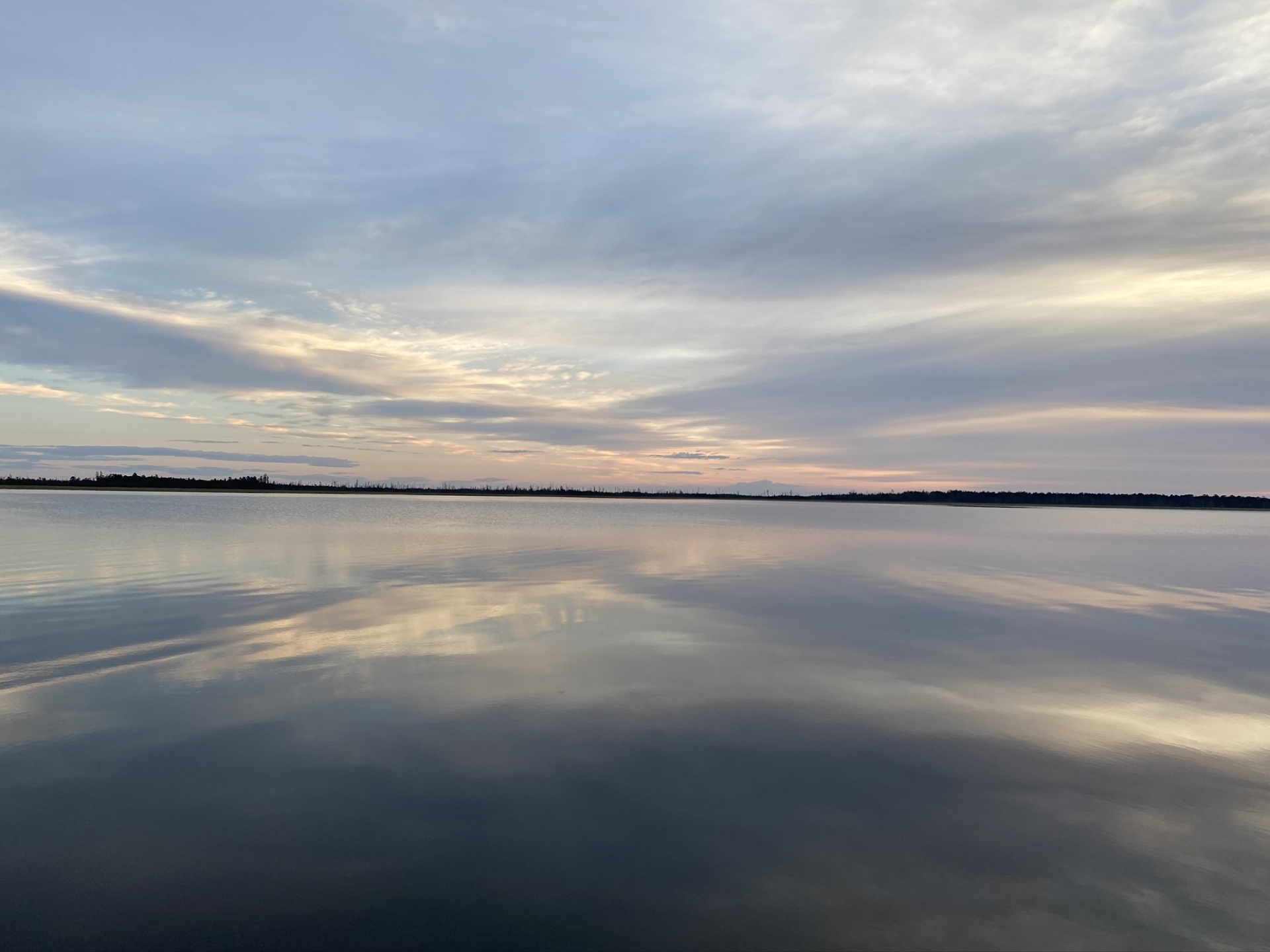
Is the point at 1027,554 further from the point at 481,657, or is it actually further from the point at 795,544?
the point at 481,657

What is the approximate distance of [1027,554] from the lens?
101 feet

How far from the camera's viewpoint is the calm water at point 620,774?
4.39 meters

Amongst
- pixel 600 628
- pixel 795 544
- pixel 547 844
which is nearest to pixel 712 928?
pixel 547 844

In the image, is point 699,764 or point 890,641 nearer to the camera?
point 699,764

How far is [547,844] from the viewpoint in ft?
16.9

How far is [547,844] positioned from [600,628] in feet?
24.2

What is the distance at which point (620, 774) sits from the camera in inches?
252

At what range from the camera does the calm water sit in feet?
14.4

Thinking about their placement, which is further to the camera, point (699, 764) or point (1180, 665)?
point (1180, 665)

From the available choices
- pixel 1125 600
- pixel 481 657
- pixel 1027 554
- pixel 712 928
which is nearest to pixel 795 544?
pixel 1027 554

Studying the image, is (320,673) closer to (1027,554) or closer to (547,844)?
(547,844)

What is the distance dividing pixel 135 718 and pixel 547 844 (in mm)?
5246

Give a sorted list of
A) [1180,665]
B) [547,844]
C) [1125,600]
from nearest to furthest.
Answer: [547,844] < [1180,665] < [1125,600]

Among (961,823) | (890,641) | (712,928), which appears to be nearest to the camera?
(712,928)
